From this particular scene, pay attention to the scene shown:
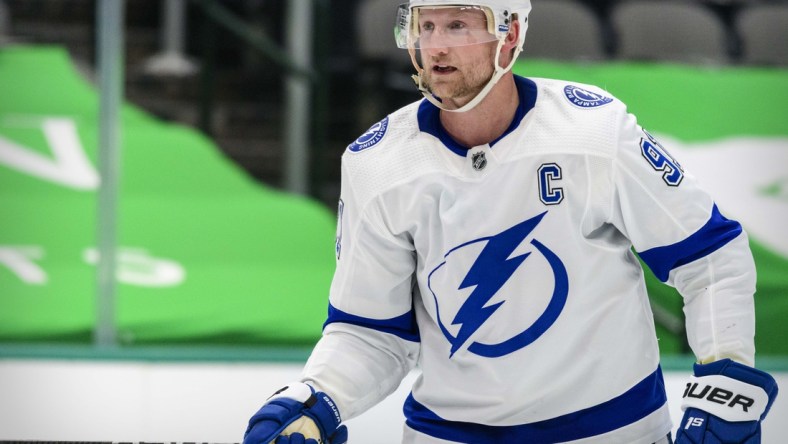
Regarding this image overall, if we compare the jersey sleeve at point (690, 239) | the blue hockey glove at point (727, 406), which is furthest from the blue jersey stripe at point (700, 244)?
the blue hockey glove at point (727, 406)

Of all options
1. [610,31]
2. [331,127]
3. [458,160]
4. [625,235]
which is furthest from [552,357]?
[610,31]

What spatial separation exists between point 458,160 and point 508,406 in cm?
35

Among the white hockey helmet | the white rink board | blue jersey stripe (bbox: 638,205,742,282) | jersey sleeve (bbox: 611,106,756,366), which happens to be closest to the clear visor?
the white hockey helmet

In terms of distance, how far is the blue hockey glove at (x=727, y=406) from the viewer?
1.50 metres

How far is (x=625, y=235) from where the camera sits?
1.67 m

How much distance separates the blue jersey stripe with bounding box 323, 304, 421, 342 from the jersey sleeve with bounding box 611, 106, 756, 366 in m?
0.35

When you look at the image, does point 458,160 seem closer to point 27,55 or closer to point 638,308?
point 638,308

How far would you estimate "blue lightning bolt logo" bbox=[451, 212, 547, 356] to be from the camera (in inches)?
65.1

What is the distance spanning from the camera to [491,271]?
5.47 feet

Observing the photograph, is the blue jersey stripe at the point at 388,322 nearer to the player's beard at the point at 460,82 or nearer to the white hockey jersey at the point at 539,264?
the white hockey jersey at the point at 539,264

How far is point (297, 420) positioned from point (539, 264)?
1.29 ft

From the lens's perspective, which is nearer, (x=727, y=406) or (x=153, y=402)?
(x=727, y=406)

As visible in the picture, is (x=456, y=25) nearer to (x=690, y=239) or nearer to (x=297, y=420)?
(x=690, y=239)

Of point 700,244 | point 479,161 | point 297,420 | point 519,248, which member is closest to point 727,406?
point 700,244
